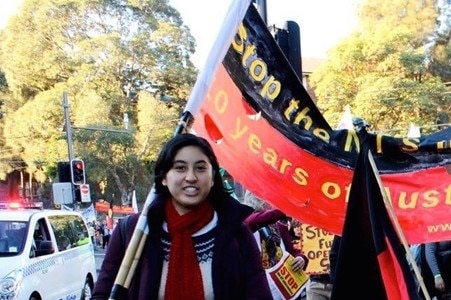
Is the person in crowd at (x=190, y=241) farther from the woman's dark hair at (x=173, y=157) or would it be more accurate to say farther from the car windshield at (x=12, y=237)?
the car windshield at (x=12, y=237)

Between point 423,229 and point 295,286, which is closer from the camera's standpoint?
point 423,229

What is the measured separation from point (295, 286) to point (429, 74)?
32.2 metres

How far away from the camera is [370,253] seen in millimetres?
2912

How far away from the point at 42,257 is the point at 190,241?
703cm

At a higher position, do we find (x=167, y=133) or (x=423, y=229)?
(x=167, y=133)

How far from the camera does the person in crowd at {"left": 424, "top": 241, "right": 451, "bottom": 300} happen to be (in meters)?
5.50

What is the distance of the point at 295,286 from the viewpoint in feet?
15.6

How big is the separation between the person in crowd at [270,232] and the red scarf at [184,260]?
2.11m

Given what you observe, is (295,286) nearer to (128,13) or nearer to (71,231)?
(71,231)

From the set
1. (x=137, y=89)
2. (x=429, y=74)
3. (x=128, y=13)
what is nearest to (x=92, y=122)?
(x=137, y=89)

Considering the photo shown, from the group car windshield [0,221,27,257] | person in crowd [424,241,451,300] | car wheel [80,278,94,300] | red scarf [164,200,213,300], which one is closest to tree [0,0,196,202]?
car wheel [80,278,94,300]

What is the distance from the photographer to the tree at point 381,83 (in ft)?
101

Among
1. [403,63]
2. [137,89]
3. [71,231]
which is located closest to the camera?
[71,231]

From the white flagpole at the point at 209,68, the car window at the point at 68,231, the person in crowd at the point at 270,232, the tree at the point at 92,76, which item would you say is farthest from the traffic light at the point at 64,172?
the white flagpole at the point at 209,68
